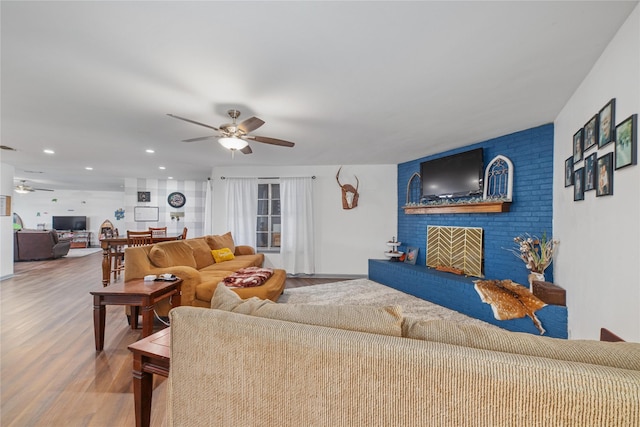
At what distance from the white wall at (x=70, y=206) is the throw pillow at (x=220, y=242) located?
7.37 m

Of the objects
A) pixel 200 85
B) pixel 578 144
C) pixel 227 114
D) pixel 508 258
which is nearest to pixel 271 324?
pixel 200 85

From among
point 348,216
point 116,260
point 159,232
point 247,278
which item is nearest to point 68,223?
point 159,232

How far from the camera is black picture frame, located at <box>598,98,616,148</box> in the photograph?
1.56m

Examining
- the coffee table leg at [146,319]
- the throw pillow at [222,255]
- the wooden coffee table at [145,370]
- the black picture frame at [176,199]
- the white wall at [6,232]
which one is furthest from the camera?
the black picture frame at [176,199]

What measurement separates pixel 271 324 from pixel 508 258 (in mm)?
3538

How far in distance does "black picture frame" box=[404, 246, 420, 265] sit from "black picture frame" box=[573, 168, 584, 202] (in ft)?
8.30

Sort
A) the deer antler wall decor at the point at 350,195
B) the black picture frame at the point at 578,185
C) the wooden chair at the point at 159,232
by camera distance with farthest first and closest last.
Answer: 1. the wooden chair at the point at 159,232
2. the deer antler wall decor at the point at 350,195
3. the black picture frame at the point at 578,185

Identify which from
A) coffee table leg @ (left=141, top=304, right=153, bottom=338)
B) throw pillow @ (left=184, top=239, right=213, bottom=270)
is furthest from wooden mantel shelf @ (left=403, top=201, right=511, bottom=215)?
coffee table leg @ (left=141, top=304, right=153, bottom=338)

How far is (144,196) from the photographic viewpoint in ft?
25.6

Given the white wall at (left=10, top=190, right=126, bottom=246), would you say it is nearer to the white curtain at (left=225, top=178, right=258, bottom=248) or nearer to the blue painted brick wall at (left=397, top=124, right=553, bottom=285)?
the white curtain at (left=225, top=178, right=258, bottom=248)

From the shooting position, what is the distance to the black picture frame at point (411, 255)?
15.0 feet

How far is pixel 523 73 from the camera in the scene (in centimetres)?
194

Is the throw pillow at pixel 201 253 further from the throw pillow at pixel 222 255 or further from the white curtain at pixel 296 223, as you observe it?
the white curtain at pixel 296 223

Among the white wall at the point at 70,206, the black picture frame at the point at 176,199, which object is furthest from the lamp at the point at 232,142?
the white wall at the point at 70,206
